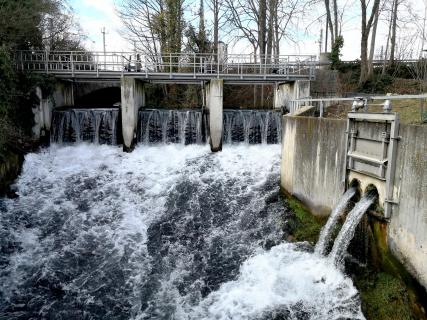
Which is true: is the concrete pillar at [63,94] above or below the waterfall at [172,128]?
above

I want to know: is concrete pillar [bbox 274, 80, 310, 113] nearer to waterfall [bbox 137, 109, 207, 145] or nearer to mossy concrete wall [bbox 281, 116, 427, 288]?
mossy concrete wall [bbox 281, 116, 427, 288]

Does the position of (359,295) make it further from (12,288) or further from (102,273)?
(12,288)

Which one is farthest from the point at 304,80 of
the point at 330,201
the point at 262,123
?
the point at 330,201

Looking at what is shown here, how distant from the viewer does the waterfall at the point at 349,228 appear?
768 cm

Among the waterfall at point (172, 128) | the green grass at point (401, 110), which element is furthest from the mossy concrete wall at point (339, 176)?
the waterfall at point (172, 128)

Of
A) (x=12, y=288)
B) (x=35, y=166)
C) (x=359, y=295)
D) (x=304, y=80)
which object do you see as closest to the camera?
(x=359, y=295)

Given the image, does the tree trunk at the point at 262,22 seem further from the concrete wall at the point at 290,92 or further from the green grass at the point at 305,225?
the green grass at the point at 305,225

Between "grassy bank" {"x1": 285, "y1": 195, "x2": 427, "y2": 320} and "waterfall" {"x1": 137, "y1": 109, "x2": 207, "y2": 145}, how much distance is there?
11516mm

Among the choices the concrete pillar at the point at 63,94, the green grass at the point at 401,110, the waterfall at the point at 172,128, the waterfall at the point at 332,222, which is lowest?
the waterfall at the point at 332,222

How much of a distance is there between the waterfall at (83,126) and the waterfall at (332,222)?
12.1m

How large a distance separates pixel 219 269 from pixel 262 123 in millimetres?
9999

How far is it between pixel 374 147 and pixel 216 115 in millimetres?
10245

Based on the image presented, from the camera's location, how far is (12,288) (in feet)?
27.9

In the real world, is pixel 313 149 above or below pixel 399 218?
above
